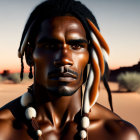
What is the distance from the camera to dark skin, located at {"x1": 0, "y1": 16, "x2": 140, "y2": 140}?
2600 millimetres

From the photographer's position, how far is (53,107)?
2959 mm

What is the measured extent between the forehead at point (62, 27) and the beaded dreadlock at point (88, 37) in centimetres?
8

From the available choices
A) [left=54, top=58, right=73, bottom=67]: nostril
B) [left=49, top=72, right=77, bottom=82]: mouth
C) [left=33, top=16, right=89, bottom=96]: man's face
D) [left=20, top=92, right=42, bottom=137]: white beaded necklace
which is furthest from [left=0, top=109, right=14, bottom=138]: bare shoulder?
[left=54, top=58, right=73, bottom=67]: nostril

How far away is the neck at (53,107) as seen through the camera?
2943 mm

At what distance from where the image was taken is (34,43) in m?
2.92

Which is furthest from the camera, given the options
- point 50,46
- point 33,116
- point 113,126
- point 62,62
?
point 113,126

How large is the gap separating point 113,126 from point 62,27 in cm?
127

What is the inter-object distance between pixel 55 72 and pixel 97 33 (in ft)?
2.41

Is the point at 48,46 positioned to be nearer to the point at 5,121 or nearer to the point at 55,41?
the point at 55,41

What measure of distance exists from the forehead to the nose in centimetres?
15

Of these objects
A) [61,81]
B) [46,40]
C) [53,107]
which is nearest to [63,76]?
[61,81]

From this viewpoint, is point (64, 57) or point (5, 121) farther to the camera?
point (5, 121)

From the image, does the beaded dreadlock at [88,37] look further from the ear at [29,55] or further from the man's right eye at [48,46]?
the man's right eye at [48,46]

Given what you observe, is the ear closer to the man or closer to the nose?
the man
